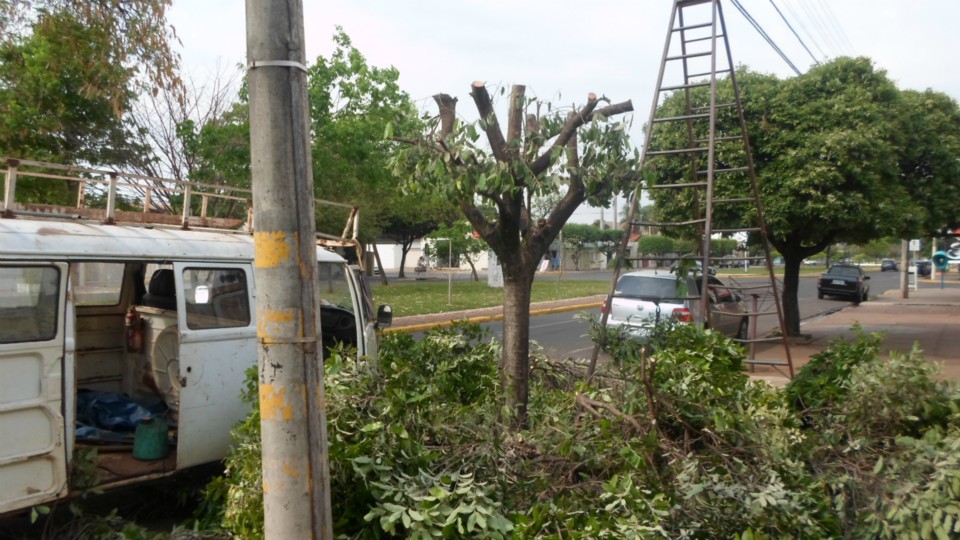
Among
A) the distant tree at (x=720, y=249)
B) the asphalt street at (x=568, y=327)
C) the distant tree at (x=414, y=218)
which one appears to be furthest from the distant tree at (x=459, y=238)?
the distant tree at (x=720, y=249)

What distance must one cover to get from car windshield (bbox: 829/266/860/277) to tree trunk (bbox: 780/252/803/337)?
17.7m

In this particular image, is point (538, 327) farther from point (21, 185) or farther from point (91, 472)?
point (91, 472)

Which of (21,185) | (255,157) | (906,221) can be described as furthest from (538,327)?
(255,157)

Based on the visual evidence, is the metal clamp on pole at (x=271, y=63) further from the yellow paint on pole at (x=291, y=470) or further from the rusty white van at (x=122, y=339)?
the rusty white van at (x=122, y=339)

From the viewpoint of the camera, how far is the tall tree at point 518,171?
4469mm

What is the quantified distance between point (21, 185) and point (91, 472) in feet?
29.3

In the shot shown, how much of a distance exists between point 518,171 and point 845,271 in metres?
31.6

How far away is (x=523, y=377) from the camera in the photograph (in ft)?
15.8

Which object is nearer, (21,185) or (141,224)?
(141,224)

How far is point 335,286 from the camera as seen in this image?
21.0ft

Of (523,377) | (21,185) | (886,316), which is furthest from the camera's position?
(886,316)

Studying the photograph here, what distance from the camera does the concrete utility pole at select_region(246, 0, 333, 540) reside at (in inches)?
110

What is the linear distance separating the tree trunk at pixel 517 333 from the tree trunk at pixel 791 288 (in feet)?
38.4

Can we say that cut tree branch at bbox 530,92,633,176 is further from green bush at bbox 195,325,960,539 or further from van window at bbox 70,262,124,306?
van window at bbox 70,262,124,306
